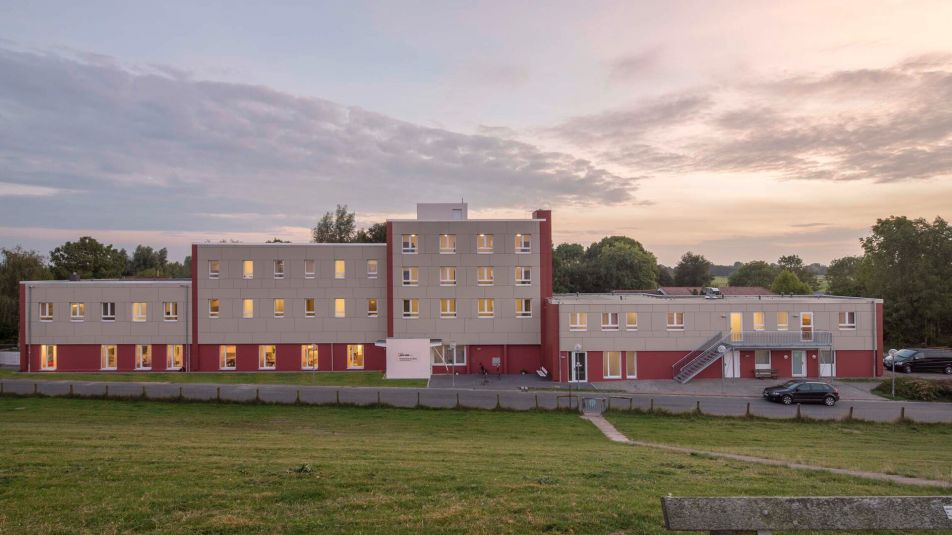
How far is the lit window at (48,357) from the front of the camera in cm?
4778

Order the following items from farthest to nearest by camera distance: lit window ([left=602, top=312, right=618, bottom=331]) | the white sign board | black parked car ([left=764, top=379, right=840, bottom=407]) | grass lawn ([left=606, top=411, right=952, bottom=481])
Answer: the white sign board → lit window ([left=602, top=312, right=618, bottom=331]) → black parked car ([left=764, top=379, right=840, bottom=407]) → grass lawn ([left=606, top=411, right=952, bottom=481])

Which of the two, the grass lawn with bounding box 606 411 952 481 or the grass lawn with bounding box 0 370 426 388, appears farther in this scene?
the grass lawn with bounding box 0 370 426 388

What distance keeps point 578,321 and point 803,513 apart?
37.5 metres

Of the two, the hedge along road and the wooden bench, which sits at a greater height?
the wooden bench

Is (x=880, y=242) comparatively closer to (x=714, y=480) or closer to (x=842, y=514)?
(x=714, y=480)

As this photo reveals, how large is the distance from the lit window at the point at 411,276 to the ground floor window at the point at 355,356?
6.57 metres

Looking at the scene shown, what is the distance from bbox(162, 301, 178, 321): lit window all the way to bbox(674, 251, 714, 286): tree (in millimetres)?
98532

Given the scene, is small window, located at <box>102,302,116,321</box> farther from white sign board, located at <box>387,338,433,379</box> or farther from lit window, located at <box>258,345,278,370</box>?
white sign board, located at <box>387,338,433,379</box>

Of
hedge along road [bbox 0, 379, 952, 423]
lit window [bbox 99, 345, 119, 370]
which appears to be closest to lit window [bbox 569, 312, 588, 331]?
hedge along road [bbox 0, 379, 952, 423]

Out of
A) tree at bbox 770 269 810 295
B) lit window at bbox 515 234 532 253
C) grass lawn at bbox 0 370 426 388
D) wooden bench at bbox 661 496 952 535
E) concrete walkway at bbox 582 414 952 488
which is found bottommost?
grass lawn at bbox 0 370 426 388

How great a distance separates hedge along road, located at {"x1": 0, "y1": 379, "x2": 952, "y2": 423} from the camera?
3045cm

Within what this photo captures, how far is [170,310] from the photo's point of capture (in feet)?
158

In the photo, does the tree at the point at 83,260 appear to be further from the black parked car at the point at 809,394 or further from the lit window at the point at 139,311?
the black parked car at the point at 809,394

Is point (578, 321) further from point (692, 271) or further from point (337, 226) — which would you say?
point (692, 271)
